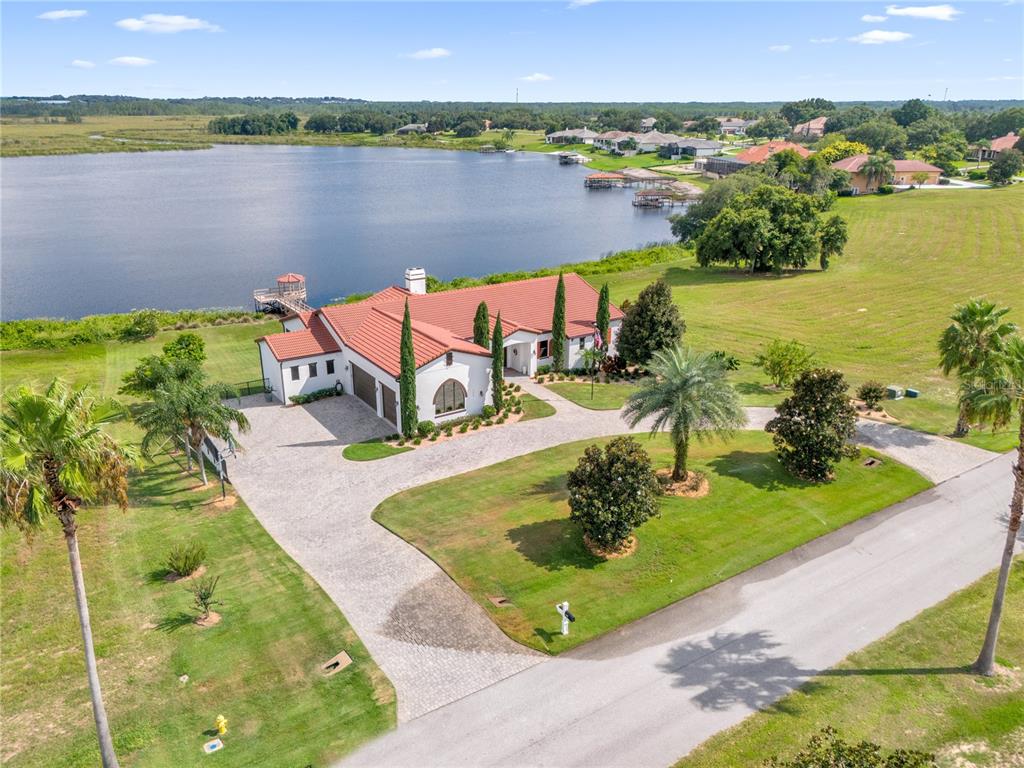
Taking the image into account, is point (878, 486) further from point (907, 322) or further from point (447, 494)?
Answer: point (907, 322)

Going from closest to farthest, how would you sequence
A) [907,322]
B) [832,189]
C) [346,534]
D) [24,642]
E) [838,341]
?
[24,642], [346,534], [838,341], [907,322], [832,189]

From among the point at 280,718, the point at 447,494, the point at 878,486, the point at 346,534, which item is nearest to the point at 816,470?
the point at 878,486

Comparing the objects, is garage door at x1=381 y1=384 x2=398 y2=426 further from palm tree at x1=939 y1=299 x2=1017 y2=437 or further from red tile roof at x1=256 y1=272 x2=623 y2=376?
palm tree at x1=939 y1=299 x2=1017 y2=437

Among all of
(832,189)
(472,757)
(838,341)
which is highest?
(832,189)

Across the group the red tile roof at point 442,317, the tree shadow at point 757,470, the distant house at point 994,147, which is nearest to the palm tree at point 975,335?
the tree shadow at point 757,470

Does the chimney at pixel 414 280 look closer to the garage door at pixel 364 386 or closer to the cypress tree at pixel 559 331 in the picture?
the garage door at pixel 364 386

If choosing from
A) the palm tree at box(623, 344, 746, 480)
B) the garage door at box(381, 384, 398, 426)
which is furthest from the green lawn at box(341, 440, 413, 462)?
the palm tree at box(623, 344, 746, 480)

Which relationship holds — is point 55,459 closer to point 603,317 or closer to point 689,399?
point 689,399
